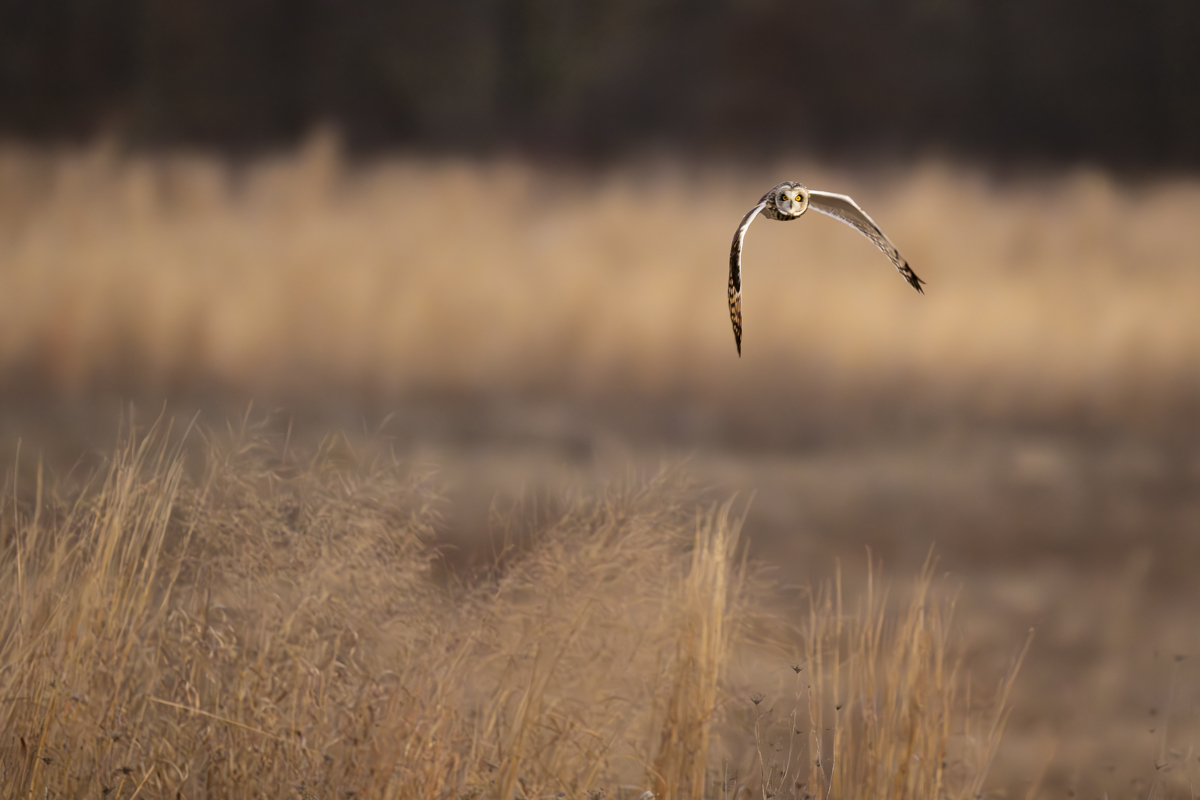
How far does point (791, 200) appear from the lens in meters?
2.34

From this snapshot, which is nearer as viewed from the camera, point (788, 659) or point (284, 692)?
point (284, 692)

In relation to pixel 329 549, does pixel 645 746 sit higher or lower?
lower

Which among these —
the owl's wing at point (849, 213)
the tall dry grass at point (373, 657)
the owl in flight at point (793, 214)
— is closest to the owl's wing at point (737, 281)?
the owl in flight at point (793, 214)

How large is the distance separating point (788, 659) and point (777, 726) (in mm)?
1116

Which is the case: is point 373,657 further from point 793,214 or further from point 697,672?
point 793,214

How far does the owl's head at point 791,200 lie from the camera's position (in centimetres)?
231

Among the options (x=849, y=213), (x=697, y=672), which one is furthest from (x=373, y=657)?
(x=849, y=213)

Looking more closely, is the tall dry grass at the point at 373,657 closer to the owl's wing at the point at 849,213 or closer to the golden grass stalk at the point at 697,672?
the golden grass stalk at the point at 697,672

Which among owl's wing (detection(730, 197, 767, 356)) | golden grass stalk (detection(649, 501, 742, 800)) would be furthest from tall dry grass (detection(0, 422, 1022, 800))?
owl's wing (detection(730, 197, 767, 356))

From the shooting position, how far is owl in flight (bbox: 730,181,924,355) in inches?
87.2

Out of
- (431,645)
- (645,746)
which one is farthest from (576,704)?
(431,645)

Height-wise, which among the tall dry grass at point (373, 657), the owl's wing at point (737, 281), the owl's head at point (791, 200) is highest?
the owl's head at point (791, 200)

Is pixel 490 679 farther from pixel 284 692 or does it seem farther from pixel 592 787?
pixel 284 692

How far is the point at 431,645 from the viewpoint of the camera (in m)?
6.15
